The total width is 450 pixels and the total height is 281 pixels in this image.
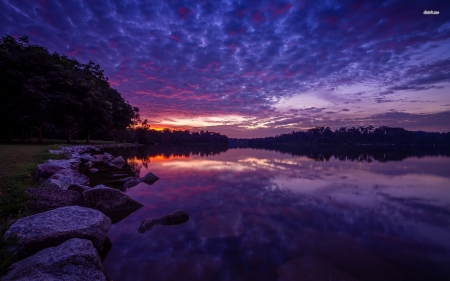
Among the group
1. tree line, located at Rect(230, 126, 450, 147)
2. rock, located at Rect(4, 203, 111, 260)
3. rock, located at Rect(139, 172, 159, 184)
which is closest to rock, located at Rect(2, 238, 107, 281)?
rock, located at Rect(4, 203, 111, 260)

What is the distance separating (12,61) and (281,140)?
163 metres

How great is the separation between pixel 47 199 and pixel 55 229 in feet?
8.74

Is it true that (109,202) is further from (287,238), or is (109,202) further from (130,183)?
(287,238)

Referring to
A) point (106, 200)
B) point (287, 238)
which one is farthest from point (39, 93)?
point (287, 238)

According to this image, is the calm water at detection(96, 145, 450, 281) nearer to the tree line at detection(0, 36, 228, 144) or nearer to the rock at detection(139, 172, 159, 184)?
the rock at detection(139, 172, 159, 184)

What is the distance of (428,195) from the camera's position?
33.1ft

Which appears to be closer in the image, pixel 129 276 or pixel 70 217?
pixel 129 276

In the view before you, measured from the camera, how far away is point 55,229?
404 centimetres

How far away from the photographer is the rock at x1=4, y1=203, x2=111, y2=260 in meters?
3.68

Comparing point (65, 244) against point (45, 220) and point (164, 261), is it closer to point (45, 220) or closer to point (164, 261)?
point (45, 220)

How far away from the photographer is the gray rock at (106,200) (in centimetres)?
714

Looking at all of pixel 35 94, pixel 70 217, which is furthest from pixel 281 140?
pixel 70 217

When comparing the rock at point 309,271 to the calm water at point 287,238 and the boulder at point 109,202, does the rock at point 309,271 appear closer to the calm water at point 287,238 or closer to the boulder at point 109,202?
the calm water at point 287,238

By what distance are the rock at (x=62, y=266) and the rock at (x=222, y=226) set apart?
115 inches
